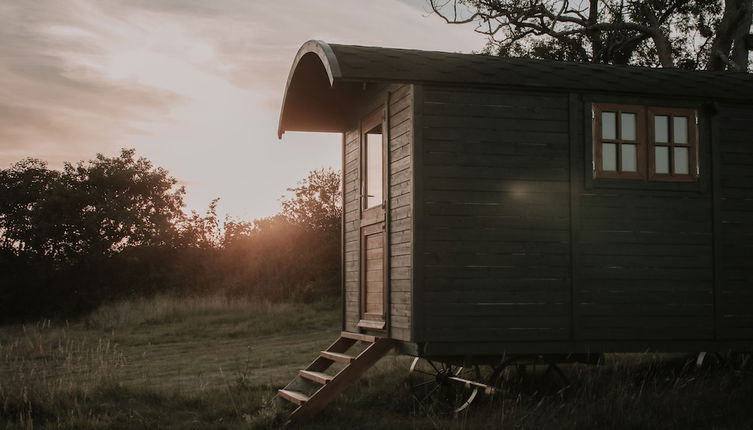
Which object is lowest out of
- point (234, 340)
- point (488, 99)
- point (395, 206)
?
point (234, 340)

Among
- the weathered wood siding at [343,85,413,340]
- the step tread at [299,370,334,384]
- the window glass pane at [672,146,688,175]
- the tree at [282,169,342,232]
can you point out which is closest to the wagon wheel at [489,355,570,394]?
the weathered wood siding at [343,85,413,340]

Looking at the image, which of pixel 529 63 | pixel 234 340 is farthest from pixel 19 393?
pixel 234 340

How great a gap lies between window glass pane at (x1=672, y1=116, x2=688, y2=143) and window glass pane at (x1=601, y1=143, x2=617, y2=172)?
0.83 meters

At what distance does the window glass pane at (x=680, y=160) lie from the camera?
31.4 feet

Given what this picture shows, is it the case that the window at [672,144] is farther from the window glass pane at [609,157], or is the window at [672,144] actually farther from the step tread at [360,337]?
the step tread at [360,337]

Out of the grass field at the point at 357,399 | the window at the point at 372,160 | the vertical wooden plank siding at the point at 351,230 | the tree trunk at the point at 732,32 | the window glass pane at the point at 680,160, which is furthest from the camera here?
the tree trunk at the point at 732,32

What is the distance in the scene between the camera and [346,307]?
11.1 metres

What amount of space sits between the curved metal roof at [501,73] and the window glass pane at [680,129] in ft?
0.96

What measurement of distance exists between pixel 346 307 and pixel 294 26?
5.16m

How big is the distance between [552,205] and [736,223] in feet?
7.87

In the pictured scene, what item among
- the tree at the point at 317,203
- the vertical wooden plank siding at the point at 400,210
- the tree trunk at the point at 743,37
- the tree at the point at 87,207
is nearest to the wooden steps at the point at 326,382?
the vertical wooden plank siding at the point at 400,210

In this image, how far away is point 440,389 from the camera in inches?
400

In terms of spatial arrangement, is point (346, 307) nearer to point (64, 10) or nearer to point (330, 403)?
point (330, 403)

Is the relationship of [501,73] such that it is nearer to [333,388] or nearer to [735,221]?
→ [735,221]
